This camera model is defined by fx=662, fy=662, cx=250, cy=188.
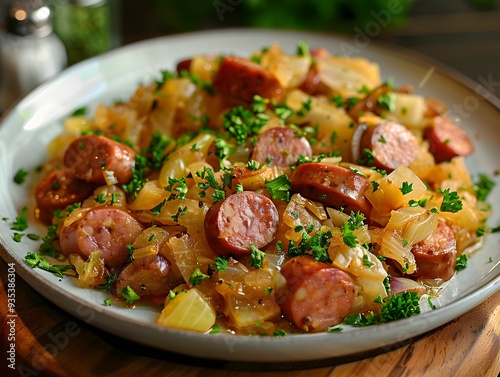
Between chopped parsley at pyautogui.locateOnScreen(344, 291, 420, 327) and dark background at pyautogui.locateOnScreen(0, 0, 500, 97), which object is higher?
chopped parsley at pyautogui.locateOnScreen(344, 291, 420, 327)

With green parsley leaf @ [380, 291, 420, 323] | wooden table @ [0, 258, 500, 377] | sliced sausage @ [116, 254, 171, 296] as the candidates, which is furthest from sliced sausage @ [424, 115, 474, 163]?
sliced sausage @ [116, 254, 171, 296]

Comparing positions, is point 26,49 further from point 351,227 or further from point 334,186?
point 351,227

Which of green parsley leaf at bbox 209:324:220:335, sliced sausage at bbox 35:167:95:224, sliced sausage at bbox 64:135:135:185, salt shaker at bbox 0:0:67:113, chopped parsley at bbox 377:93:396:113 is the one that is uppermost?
chopped parsley at bbox 377:93:396:113

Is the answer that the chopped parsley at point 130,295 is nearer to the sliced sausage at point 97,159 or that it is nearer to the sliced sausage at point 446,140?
the sliced sausage at point 97,159

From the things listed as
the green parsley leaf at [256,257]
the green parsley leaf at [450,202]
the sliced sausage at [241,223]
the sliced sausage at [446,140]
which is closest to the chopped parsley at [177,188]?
the sliced sausage at [241,223]

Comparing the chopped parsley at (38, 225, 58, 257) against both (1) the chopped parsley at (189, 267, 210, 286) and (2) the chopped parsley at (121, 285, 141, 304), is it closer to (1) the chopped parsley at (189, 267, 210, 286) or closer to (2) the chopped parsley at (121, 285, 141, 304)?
(2) the chopped parsley at (121, 285, 141, 304)
